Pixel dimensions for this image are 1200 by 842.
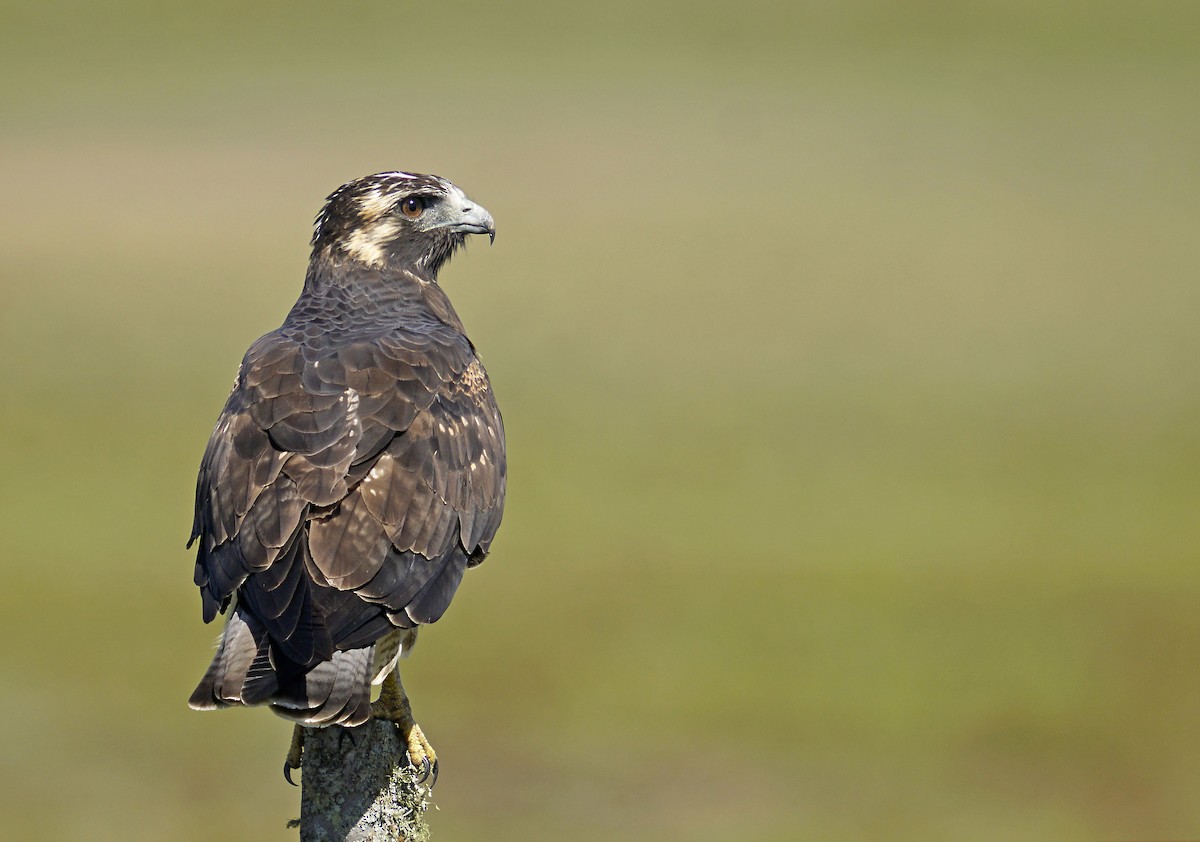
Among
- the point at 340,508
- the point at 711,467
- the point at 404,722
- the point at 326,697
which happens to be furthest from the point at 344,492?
the point at 711,467

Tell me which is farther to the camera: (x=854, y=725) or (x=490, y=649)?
(x=490, y=649)

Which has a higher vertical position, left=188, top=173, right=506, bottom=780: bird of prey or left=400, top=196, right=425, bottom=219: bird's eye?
left=400, top=196, right=425, bottom=219: bird's eye

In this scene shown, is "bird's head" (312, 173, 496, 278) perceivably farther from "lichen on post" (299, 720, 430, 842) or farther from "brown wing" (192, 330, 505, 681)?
"lichen on post" (299, 720, 430, 842)

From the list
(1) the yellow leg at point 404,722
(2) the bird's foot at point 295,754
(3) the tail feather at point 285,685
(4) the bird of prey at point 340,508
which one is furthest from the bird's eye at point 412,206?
(3) the tail feather at point 285,685

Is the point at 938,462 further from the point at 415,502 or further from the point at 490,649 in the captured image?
the point at 415,502

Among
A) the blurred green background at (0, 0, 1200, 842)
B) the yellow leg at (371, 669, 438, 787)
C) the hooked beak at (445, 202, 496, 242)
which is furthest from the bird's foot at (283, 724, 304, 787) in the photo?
the blurred green background at (0, 0, 1200, 842)

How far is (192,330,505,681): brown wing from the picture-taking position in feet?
19.2

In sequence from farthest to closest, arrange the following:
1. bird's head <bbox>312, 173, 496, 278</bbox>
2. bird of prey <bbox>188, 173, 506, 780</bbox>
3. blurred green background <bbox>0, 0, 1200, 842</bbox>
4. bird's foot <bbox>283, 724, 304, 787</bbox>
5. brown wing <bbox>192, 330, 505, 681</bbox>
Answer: blurred green background <bbox>0, 0, 1200, 842</bbox> → bird's head <bbox>312, 173, 496, 278</bbox> → bird's foot <bbox>283, 724, 304, 787</bbox> → brown wing <bbox>192, 330, 505, 681</bbox> → bird of prey <bbox>188, 173, 506, 780</bbox>

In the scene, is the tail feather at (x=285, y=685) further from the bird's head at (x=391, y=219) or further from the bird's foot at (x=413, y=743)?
the bird's head at (x=391, y=219)

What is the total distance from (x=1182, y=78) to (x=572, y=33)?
24779mm

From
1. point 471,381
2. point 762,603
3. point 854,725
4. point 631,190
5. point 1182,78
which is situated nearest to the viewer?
point 471,381

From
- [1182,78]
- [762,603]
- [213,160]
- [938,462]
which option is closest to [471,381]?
[762,603]

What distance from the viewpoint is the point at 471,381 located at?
7.30 m

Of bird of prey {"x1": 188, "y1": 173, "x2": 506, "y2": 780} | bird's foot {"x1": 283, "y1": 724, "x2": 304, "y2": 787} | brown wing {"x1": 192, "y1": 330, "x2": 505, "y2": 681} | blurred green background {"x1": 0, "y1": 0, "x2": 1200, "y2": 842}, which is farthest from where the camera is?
blurred green background {"x1": 0, "y1": 0, "x2": 1200, "y2": 842}
